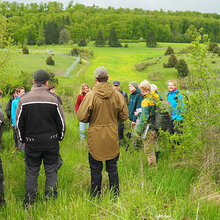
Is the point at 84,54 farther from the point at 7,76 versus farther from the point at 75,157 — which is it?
the point at 75,157

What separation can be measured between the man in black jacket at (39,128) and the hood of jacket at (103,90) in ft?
2.21

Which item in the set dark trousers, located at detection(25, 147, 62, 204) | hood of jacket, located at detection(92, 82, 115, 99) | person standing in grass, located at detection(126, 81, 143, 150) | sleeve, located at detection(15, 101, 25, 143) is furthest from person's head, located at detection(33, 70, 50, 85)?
person standing in grass, located at detection(126, 81, 143, 150)

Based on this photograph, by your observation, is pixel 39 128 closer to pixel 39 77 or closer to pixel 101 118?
pixel 39 77

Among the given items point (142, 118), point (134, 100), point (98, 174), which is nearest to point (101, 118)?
point (98, 174)

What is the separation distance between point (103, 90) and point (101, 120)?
48 cm

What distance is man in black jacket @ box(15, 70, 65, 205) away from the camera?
3.51 metres

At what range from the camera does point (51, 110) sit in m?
3.61

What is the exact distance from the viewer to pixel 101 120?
3.66 metres

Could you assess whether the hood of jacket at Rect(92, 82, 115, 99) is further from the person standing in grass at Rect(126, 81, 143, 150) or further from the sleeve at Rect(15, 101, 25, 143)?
the person standing in grass at Rect(126, 81, 143, 150)

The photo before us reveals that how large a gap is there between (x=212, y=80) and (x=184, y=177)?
1.77 metres

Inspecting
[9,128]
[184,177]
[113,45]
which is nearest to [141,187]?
[184,177]

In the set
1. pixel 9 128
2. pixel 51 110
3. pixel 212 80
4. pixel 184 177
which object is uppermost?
pixel 212 80

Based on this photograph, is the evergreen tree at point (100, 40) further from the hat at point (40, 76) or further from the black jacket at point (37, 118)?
the black jacket at point (37, 118)

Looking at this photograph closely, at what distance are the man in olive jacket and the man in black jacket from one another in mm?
471
